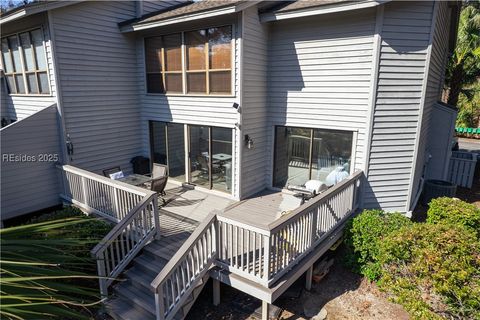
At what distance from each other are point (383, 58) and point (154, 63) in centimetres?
665

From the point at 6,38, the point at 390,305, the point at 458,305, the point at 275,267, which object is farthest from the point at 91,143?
the point at 458,305

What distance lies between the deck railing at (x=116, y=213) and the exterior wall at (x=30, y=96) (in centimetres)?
223

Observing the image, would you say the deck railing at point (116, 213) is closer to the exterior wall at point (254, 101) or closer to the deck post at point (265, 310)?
the deck post at point (265, 310)

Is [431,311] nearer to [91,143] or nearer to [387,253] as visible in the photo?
[387,253]

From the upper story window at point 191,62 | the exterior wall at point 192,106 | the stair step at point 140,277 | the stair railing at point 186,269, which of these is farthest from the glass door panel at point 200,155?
the stair railing at point 186,269

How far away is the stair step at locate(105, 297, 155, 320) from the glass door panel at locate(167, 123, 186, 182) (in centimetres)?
458

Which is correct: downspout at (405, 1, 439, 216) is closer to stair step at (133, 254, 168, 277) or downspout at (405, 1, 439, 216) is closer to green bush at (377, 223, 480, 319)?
green bush at (377, 223, 480, 319)

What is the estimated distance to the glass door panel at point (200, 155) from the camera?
8.63m

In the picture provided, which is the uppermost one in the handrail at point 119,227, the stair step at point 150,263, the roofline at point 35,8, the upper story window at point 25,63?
the roofline at point 35,8

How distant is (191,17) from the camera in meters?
7.41

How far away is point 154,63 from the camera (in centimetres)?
923

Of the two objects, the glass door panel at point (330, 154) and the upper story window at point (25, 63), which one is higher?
the upper story window at point (25, 63)

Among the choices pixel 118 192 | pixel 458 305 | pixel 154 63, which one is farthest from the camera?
pixel 154 63

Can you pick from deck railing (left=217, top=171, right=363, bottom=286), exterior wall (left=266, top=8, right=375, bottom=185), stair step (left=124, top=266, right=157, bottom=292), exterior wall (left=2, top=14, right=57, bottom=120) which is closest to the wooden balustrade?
stair step (left=124, top=266, right=157, bottom=292)
